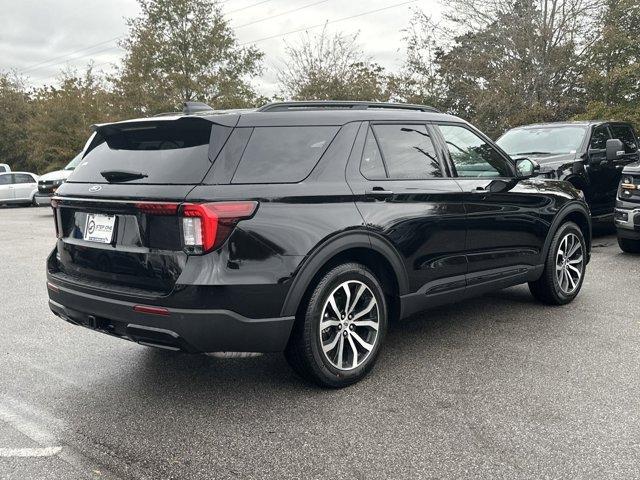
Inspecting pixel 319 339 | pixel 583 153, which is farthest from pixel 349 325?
pixel 583 153

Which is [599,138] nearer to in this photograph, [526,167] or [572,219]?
[572,219]

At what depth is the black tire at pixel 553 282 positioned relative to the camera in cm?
529

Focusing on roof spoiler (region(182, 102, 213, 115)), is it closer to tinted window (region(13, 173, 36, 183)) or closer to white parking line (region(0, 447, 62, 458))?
white parking line (region(0, 447, 62, 458))

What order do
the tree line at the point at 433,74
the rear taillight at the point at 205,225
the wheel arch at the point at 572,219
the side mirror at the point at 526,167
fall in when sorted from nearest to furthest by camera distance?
the rear taillight at the point at 205,225 < the side mirror at the point at 526,167 < the wheel arch at the point at 572,219 < the tree line at the point at 433,74

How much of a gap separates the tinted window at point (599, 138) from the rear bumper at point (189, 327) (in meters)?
7.22

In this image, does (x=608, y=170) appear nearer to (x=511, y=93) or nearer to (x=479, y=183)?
(x=479, y=183)

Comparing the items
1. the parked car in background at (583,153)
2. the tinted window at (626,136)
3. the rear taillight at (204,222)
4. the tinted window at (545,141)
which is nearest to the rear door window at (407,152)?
the rear taillight at (204,222)

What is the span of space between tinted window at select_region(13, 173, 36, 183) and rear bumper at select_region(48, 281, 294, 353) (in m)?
22.8

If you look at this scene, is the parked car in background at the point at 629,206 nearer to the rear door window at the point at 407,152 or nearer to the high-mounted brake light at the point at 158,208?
the rear door window at the point at 407,152

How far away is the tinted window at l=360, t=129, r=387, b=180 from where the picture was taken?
3.79 m

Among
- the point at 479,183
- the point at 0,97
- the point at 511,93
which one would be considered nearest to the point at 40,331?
the point at 479,183

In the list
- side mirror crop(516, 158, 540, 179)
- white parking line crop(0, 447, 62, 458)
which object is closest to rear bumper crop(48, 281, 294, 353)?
white parking line crop(0, 447, 62, 458)

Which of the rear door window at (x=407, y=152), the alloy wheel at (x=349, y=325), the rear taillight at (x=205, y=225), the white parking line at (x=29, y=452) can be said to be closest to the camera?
the white parking line at (x=29, y=452)

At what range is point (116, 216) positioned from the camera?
11.0 feet
